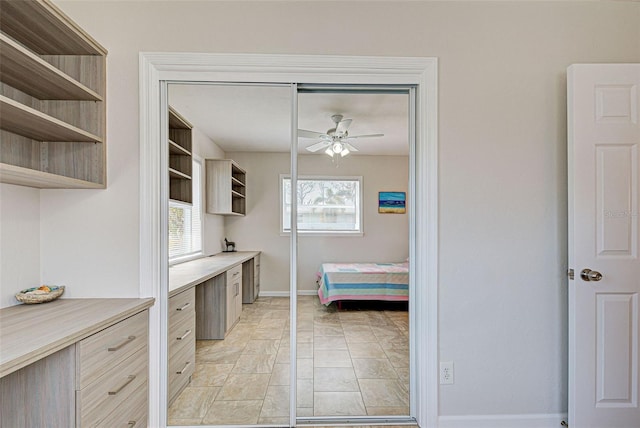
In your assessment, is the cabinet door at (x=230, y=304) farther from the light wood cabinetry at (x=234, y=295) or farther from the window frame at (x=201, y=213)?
the window frame at (x=201, y=213)

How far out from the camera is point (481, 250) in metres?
1.95

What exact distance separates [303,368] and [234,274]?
2.49 feet

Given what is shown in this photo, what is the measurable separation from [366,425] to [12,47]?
246cm

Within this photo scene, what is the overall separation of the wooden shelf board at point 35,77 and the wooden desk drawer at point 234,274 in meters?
1.25

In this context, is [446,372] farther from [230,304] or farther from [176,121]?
[176,121]

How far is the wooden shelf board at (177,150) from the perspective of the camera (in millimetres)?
1993

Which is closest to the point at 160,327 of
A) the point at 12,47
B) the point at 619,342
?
the point at 12,47

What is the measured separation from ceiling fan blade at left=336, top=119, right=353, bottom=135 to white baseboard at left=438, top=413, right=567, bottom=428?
182 cm

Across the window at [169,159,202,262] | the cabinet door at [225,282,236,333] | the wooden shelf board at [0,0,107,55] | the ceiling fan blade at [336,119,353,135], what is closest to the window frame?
the window at [169,159,202,262]

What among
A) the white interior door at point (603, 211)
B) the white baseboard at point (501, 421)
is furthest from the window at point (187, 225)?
the white interior door at point (603, 211)

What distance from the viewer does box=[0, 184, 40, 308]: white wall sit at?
63.7 inches

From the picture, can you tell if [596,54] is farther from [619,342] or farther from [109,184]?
[109,184]

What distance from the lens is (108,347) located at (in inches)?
57.6

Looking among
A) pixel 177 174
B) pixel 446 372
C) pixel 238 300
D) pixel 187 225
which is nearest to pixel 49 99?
pixel 177 174
